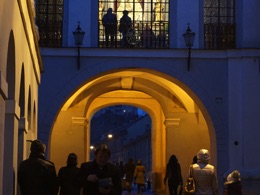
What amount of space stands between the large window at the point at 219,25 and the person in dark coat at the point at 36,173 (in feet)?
52.8

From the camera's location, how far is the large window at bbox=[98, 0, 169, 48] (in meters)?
26.6

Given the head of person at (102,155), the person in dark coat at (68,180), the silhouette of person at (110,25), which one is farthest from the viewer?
the silhouette of person at (110,25)

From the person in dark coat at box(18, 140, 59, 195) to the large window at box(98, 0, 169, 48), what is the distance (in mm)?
15512

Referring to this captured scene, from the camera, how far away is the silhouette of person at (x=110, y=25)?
86.9 ft

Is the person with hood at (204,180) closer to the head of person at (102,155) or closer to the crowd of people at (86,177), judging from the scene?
the crowd of people at (86,177)

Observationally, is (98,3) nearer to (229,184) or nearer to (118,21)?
(118,21)

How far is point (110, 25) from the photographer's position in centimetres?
2658

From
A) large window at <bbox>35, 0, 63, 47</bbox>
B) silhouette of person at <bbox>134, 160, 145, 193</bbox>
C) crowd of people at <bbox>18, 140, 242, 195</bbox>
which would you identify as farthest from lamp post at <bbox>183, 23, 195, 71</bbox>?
crowd of people at <bbox>18, 140, 242, 195</bbox>

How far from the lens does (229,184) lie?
43.6 feet

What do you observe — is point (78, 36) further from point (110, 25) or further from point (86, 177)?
point (86, 177)

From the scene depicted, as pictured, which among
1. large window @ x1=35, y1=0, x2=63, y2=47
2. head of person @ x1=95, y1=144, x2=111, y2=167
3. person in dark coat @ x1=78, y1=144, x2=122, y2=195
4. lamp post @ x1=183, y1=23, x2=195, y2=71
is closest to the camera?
person in dark coat @ x1=78, y1=144, x2=122, y2=195

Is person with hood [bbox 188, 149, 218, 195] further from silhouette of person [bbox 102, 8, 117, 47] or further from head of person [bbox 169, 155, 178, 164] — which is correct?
silhouette of person [bbox 102, 8, 117, 47]

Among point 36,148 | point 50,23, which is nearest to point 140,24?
point 50,23

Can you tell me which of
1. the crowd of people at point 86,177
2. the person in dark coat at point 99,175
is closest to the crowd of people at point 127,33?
the crowd of people at point 86,177
